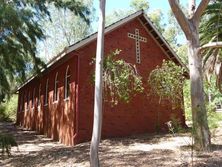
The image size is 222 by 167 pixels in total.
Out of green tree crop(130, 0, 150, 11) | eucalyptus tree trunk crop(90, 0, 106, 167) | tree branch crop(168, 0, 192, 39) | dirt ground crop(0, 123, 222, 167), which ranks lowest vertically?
dirt ground crop(0, 123, 222, 167)

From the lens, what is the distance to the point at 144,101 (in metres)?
18.9

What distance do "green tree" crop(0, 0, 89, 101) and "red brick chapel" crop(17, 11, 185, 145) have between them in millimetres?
1734

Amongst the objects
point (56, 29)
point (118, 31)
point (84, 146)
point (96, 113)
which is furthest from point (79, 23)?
point (96, 113)

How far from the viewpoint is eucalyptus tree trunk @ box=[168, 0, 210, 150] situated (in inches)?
445

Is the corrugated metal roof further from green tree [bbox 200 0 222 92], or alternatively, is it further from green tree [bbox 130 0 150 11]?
green tree [bbox 130 0 150 11]

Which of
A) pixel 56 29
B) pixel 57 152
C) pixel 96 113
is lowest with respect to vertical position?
pixel 57 152

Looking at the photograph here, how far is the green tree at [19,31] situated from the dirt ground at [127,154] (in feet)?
10.9

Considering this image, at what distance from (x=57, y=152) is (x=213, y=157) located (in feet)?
22.1

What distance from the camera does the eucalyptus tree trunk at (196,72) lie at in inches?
445

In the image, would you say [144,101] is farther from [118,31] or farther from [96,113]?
[96,113]

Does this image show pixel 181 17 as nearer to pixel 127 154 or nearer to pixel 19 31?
pixel 127 154

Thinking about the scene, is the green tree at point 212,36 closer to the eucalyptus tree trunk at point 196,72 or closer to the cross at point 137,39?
the eucalyptus tree trunk at point 196,72

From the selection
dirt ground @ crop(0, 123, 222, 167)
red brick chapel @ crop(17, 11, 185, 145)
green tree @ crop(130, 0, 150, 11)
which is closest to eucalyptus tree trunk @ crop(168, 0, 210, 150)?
dirt ground @ crop(0, 123, 222, 167)

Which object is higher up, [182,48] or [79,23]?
[79,23]
